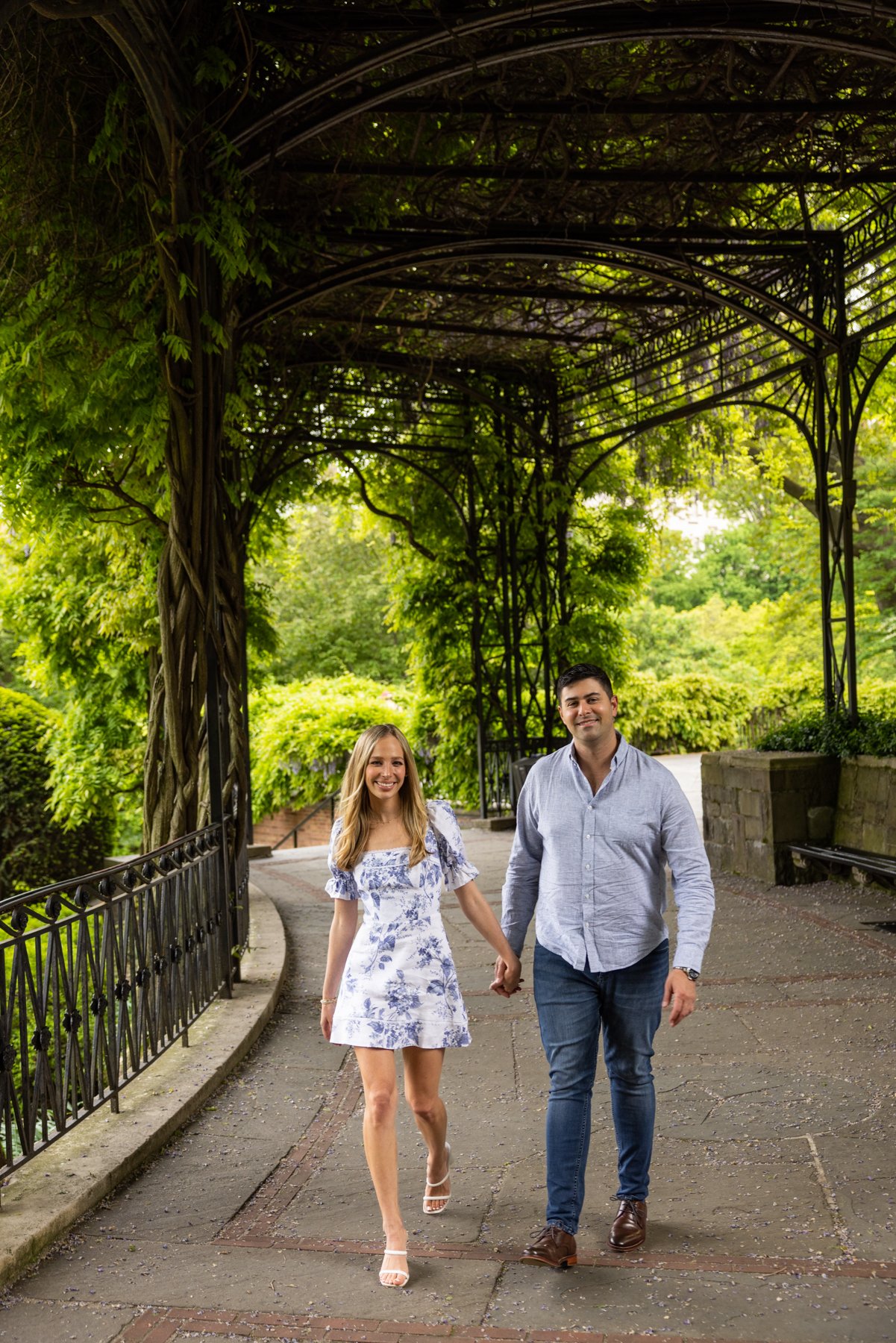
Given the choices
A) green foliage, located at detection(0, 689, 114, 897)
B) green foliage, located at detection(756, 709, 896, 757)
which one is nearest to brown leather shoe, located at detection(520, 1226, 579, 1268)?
green foliage, located at detection(756, 709, 896, 757)

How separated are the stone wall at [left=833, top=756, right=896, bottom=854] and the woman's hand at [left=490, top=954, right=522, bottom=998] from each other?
609cm

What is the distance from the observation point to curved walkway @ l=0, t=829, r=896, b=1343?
3.11 m

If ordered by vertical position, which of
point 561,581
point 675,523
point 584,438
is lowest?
point 561,581

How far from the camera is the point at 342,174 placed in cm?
734

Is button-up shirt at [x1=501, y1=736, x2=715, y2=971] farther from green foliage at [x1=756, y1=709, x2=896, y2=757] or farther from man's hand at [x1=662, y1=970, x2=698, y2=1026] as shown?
green foliage at [x1=756, y1=709, x2=896, y2=757]

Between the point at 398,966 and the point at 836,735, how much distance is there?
7183 millimetres

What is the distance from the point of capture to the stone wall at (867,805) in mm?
8977

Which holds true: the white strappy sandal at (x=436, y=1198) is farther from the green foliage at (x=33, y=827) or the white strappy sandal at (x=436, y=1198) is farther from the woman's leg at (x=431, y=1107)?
the green foliage at (x=33, y=827)

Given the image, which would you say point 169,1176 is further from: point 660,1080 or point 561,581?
point 561,581

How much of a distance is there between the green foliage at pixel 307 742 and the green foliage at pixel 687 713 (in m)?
6.02

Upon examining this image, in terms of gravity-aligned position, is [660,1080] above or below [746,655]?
below

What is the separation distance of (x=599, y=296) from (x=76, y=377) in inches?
203

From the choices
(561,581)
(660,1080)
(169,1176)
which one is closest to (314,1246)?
(169,1176)

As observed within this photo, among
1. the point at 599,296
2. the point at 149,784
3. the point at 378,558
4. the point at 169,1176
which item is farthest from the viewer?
the point at 378,558
